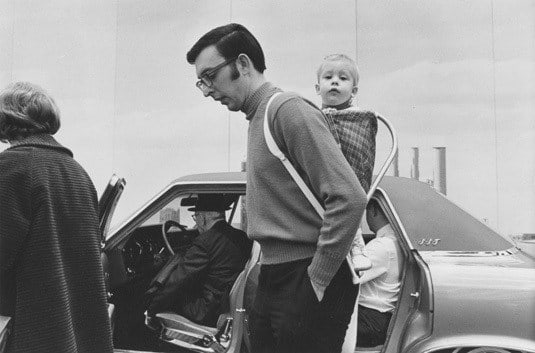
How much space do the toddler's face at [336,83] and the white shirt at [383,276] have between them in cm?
80

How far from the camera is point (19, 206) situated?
2.05 metres

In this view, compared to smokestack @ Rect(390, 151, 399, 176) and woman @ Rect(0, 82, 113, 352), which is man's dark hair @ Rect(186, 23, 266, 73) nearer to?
woman @ Rect(0, 82, 113, 352)

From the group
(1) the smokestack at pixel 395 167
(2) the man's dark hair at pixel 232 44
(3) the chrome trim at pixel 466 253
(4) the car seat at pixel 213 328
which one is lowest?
(4) the car seat at pixel 213 328

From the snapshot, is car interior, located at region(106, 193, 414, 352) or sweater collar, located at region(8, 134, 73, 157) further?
car interior, located at region(106, 193, 414, 352)

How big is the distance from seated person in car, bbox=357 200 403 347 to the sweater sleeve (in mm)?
1331

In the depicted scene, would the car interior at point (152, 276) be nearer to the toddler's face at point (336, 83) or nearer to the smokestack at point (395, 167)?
the toddler's face at point (336, 83)

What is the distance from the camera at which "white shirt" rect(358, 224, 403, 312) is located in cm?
298

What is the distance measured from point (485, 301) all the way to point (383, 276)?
504 mm

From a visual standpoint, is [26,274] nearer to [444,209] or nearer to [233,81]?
[233,81]

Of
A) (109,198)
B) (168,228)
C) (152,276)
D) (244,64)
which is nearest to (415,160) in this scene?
(168,228)

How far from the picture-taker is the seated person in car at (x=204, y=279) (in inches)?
136

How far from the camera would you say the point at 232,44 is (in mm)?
1866

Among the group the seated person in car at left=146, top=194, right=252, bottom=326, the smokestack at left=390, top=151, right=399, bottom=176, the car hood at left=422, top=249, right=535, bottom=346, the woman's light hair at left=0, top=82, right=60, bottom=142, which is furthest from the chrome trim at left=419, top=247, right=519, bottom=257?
the smokestack at left=390, top=151, right=399, bottom=176

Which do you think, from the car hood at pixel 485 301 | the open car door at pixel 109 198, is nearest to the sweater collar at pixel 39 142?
the open car door at pixel 109 198
